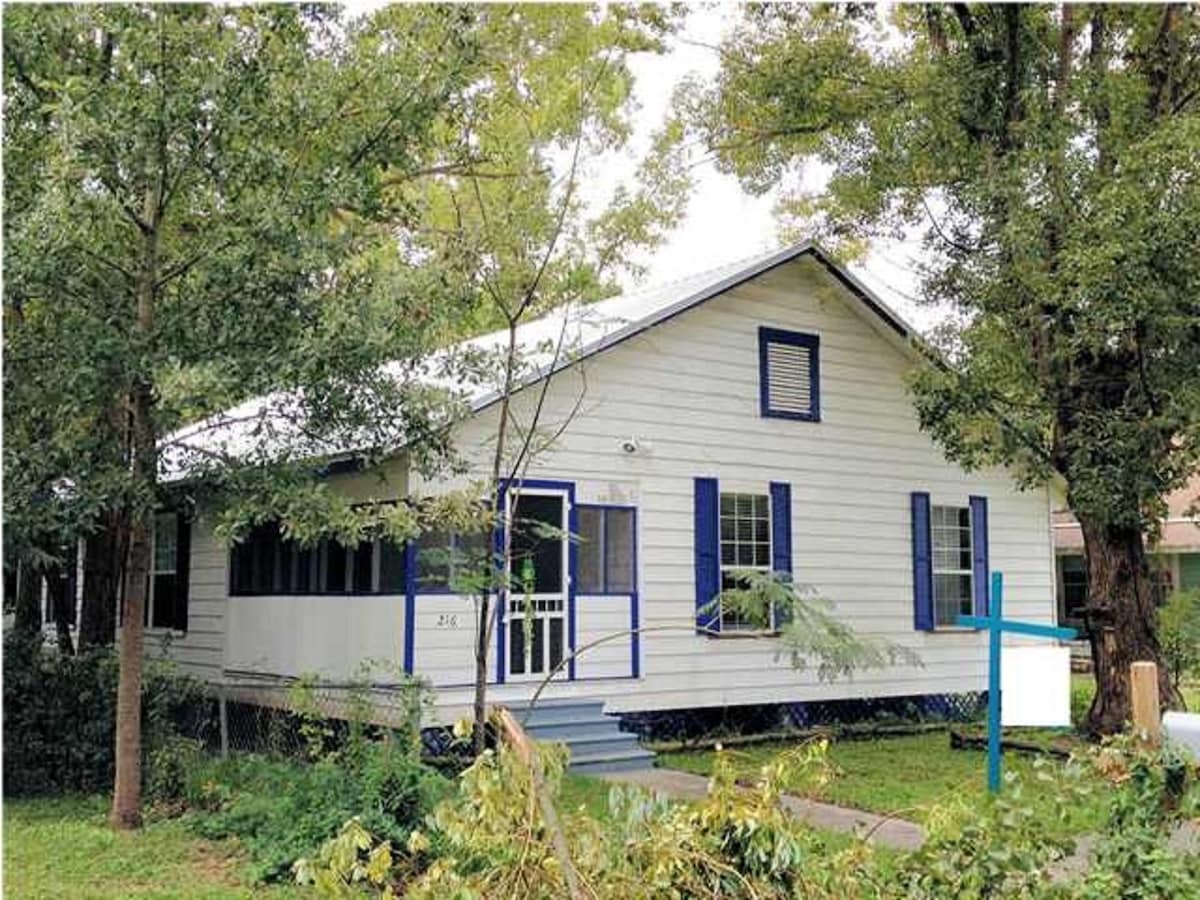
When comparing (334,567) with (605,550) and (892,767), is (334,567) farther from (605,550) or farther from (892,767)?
(892,767)

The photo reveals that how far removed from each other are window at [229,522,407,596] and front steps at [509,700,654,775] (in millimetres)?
1723

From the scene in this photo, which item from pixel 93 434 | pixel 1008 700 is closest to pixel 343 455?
pixel 93 434

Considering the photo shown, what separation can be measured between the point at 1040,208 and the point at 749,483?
4.16 metres

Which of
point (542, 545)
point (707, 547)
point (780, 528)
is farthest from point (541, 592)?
point (780, 528)

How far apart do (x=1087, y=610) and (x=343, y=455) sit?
778 centimetres

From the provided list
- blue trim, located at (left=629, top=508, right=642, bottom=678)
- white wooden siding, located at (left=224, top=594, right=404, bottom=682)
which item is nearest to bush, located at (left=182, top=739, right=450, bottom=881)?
white wooden siding, located at (left=224, top=594, right=404, bottom=682)

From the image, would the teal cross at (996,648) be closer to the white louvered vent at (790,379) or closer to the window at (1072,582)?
the white louvered vent at (790,379)

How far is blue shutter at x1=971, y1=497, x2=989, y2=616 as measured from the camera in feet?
48.2

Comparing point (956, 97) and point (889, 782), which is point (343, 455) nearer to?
point (889, 782)

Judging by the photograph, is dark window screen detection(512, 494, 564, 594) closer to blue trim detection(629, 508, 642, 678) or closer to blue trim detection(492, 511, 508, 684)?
blue trim detection(492, 511, 508, 684)

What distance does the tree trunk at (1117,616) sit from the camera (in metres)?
12.1

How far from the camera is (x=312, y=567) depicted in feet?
40.3

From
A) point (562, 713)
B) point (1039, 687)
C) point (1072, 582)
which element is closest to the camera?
point (1039, 687)

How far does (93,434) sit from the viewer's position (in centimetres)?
855
